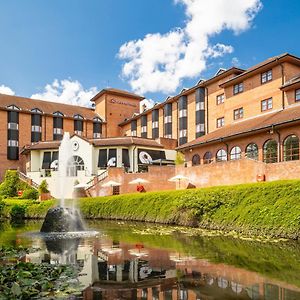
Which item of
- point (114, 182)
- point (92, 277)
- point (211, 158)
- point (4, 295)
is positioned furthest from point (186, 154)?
point (4, 295)

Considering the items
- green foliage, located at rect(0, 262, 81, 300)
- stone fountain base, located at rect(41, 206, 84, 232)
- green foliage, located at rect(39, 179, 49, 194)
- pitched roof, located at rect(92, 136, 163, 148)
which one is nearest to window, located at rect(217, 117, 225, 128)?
pitched roof, located at rect(92, 136, 163, 148)

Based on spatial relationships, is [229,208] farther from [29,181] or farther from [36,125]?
[36,125]

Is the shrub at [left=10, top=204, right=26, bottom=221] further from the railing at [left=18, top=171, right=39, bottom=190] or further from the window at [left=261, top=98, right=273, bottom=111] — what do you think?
the window at [left=261, top=98, right=273, bottom=111]

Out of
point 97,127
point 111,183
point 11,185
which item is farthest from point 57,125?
point 111,183

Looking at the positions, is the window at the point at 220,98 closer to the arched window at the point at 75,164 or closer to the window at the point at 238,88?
the window at the point at 238,88

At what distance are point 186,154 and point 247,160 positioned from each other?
38.1 feet

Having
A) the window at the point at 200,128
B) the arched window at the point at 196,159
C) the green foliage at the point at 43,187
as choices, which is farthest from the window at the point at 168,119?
the arched window at the point at 196,159

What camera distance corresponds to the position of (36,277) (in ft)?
30.1

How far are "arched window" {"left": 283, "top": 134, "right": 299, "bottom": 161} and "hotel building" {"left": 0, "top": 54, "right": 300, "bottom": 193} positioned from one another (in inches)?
2.9

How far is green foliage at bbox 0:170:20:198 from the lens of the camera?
47469 mm

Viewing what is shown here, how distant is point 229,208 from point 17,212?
22.4 metres

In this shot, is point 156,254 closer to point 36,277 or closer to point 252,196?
point 36,277

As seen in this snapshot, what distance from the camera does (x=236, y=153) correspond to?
32.2 m

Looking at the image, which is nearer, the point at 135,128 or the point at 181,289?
the point at 181,289
